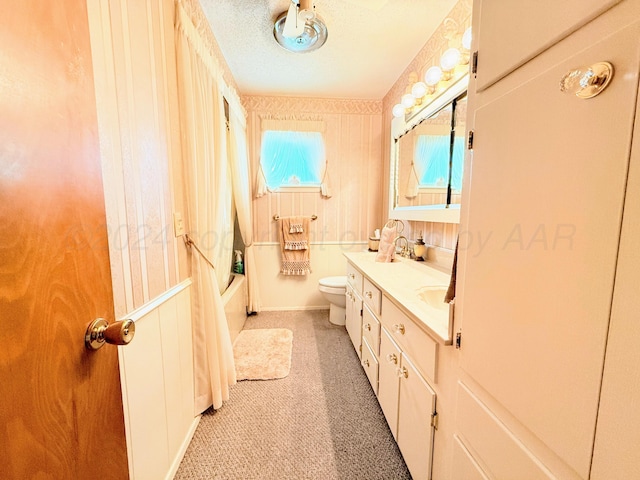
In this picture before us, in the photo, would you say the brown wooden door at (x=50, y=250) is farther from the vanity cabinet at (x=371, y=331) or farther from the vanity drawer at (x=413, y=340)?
the vanity cabinet at (x=371, y=331)

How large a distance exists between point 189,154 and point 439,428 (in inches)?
62.9

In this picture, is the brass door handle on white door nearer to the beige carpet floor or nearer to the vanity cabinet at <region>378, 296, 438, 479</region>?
the vanity cabinet at <region>378, 296, 438, 479</region>

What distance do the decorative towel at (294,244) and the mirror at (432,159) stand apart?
105cm

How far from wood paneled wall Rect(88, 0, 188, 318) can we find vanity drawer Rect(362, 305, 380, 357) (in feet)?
3.65

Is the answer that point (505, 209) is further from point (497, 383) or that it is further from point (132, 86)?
point (132, 86)

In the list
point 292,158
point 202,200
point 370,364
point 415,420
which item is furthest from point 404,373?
point 292,158

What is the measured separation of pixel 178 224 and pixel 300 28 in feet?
4.48

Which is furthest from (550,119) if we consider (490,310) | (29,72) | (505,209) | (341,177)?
(341,177)

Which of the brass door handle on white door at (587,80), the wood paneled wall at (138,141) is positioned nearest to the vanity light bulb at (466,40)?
the brass door handle on white door at (587,80)

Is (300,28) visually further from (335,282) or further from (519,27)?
(335,282)

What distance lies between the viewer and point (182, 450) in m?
1.25

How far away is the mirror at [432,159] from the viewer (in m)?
1.51

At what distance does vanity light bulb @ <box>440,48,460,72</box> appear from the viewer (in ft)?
4.71

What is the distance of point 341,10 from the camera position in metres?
1.61
